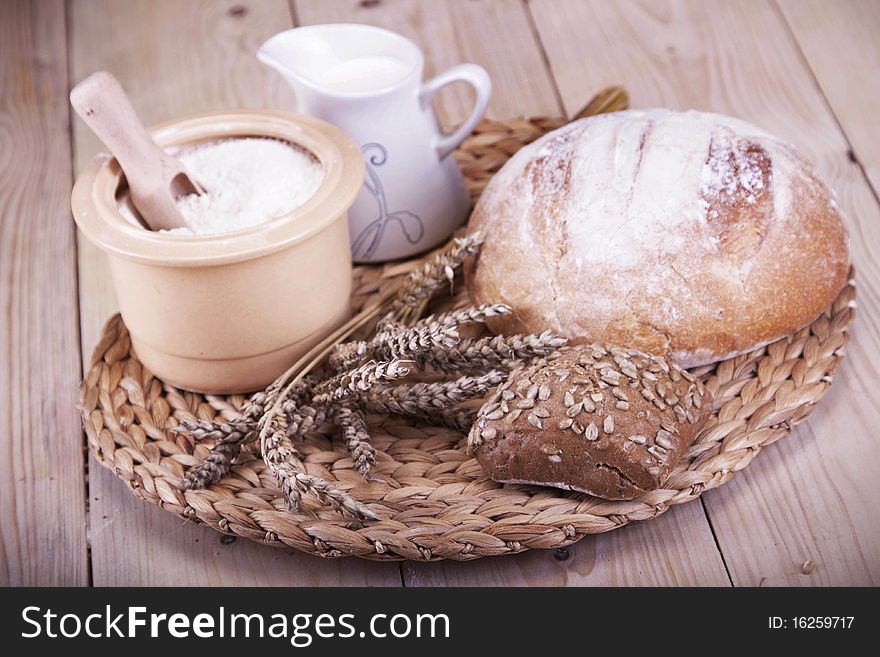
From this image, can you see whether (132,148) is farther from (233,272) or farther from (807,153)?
(807,153)

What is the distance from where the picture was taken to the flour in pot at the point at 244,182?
114cm

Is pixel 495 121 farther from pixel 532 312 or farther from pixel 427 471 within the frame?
pixel 427 471

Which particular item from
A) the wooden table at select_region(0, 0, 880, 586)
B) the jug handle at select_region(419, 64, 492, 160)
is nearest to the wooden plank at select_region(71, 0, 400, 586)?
the wooden table at select_region(0, 0, 880, 586)

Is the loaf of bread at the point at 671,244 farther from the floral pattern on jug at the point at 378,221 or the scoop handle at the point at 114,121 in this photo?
the scoop handle at the point at 114,121

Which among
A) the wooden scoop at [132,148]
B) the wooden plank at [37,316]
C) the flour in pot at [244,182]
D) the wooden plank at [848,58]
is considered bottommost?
the wooden plank at [37,316]

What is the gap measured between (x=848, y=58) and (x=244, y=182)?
1062 millimetres

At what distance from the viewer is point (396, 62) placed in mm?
1339

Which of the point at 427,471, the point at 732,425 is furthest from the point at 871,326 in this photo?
the point at 427,471

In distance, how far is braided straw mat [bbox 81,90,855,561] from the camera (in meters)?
0.99

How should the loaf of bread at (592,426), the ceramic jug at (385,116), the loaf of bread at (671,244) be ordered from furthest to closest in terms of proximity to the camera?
the ceramic jug at (385,116) → the loaf of bread at (671,244) → the loaf of bread at (592,426)

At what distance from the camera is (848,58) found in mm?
1728

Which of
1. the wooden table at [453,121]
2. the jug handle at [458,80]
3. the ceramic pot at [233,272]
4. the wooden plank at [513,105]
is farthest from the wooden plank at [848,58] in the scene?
the ceramic pot at [233,272]

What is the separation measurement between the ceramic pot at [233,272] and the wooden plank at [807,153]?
47cm

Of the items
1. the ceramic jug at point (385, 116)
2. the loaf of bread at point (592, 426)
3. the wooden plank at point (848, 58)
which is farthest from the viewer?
the wooden plank at point (848, 58)
